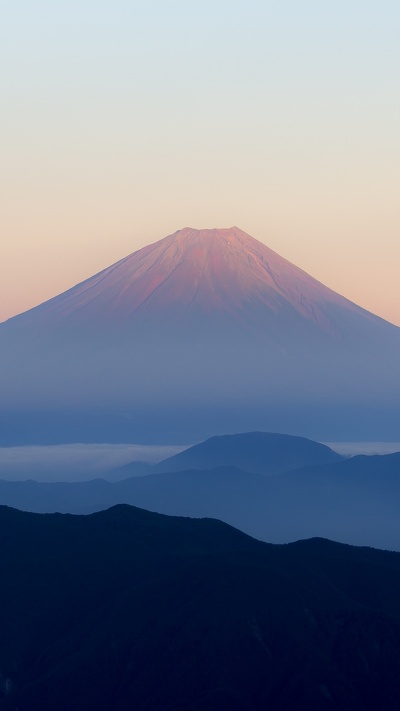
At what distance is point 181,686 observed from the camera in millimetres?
85875

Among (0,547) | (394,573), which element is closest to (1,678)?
(0,547)

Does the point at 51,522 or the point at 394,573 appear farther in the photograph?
the point at 51,522

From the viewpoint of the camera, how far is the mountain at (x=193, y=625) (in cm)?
8550

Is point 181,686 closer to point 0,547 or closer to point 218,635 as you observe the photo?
point 218,635

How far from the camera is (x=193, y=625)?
91188 millimetres

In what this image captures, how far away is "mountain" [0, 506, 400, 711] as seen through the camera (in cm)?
8550

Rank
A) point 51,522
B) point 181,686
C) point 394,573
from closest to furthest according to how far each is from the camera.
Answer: point 181,686
point 394,573
point 51,522

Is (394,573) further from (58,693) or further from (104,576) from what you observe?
(58,693)

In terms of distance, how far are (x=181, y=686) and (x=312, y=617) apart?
957cm

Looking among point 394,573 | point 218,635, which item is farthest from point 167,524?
point 218,635

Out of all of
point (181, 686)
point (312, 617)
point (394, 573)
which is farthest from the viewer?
point (394, 573)

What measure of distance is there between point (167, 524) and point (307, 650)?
28.6m

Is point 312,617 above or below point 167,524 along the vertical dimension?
below

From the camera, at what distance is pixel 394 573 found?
338 feet
